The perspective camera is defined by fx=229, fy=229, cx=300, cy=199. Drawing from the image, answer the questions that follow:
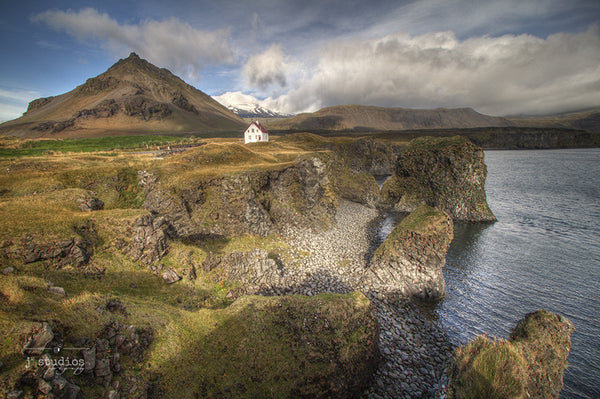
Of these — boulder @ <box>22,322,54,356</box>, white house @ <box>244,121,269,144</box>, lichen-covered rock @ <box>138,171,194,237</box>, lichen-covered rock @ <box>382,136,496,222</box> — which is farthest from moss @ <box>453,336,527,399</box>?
white house @ <box>244,121,269,144</box>

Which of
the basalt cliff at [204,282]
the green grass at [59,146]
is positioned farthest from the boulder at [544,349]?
the green grass at [59,146]

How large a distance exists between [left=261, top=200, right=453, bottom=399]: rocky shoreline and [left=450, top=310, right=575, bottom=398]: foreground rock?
355cm

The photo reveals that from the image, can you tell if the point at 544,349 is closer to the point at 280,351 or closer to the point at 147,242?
the point at 280,351

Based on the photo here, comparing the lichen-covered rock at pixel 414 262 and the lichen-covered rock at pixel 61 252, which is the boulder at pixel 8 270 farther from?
the lichen-covered rock at pixel 414 262

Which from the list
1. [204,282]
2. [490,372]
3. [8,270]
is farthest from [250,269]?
[490,372]

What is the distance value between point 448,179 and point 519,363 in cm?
3799

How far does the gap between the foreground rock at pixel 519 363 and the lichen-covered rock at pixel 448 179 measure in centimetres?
3234

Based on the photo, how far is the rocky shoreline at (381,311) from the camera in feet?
42.1

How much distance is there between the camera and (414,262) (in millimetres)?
20703

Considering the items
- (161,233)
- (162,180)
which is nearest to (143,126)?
(162,180)

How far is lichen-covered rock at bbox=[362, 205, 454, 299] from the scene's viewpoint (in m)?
20.2

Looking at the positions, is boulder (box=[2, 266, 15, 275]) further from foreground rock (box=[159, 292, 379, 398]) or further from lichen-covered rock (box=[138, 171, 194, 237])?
lichen-covered rock (box=[138, 171, 194, 237])

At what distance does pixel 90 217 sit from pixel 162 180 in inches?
463

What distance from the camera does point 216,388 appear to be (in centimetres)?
940
